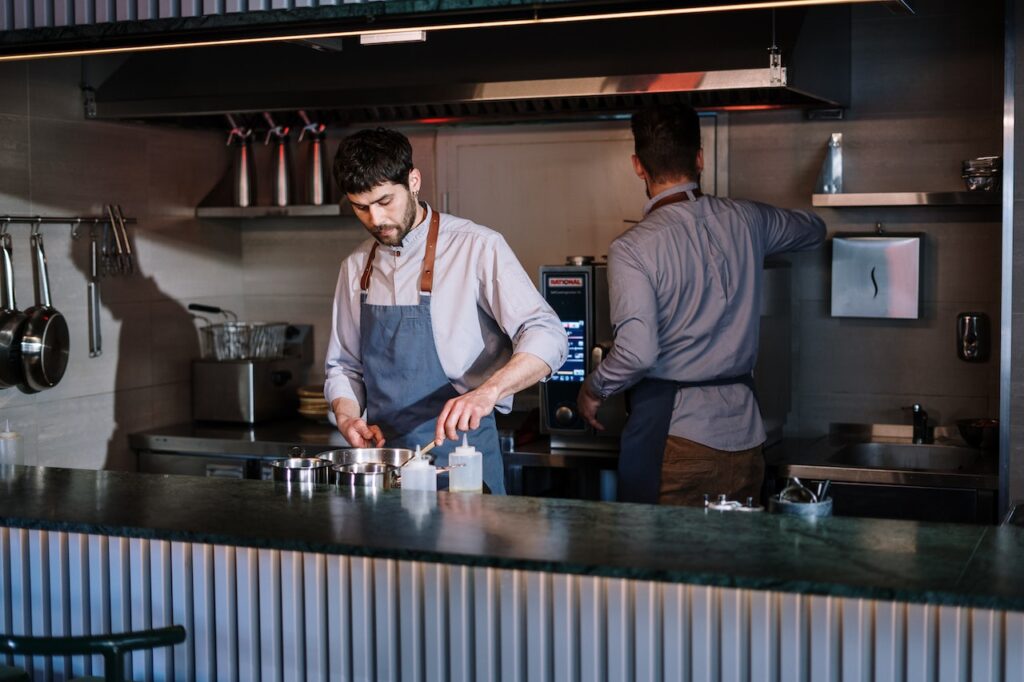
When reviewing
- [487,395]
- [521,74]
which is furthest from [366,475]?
[521,74]

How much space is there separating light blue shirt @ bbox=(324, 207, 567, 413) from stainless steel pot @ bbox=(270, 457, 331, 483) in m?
0.60

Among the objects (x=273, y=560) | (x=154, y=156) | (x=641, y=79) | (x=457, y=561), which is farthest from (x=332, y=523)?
(x=154, y=156)

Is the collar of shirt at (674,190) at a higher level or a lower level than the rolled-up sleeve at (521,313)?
higher

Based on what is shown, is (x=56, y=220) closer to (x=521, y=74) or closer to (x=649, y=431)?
(x=521, y=74)

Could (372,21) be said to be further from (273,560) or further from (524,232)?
(524,232)

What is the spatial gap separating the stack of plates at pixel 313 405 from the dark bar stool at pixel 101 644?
292cm

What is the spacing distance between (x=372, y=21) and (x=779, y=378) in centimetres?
213

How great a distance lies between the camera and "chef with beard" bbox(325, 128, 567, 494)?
10.7ft

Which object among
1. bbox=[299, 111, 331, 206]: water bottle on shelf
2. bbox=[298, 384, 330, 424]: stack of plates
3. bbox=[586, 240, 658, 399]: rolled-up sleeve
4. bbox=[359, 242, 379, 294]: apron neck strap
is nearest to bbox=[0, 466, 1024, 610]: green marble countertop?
bbox=[359, 242, 379, 294]: apron neck strap

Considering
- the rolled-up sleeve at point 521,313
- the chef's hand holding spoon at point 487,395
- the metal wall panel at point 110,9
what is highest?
the metal wall panel at point 110,9

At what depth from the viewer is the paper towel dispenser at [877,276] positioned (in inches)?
173

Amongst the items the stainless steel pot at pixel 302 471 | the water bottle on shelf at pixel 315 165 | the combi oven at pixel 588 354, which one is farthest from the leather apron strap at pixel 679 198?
the water bottle on shelf at pixel 315 165

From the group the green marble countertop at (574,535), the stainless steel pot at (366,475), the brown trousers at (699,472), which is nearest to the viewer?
the green marble countertop at (574,535)

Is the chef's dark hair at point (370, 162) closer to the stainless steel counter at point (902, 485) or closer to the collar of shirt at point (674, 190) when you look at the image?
the collar of shirt at point (674, 190)
